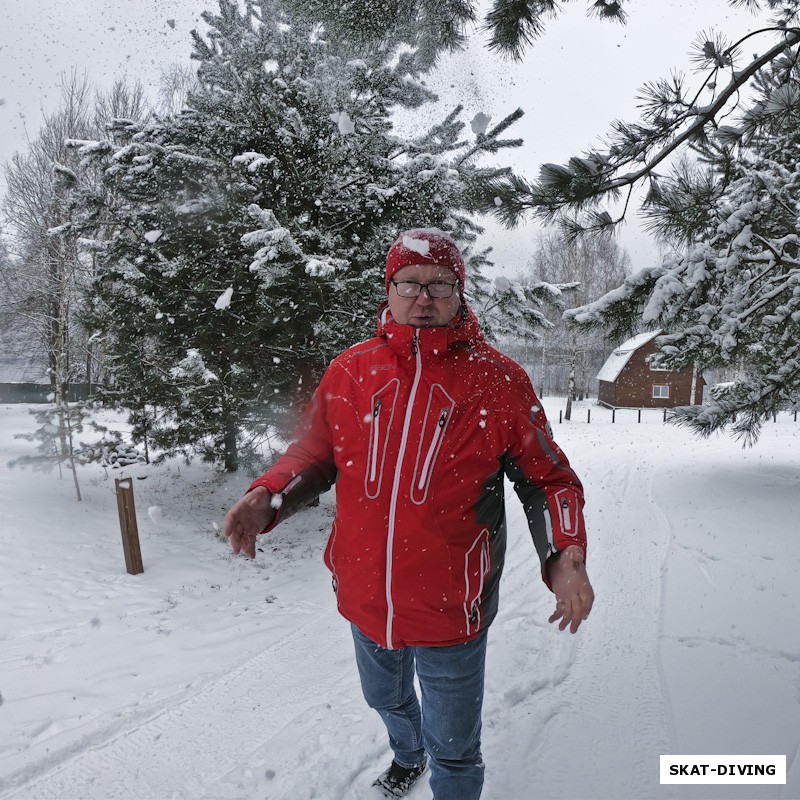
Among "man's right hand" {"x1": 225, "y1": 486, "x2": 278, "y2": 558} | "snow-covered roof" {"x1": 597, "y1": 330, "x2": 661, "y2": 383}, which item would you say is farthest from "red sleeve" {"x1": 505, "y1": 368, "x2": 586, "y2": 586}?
"snow-covered roof" {"x1": 597, "y1": 330, "x2": 661, "y2": 383}

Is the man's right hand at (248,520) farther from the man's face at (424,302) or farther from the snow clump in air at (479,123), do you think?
the snow clump in air at (479,123)

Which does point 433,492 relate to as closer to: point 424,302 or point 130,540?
point 424,302

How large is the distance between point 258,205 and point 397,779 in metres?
5.81

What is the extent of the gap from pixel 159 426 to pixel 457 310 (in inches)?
256

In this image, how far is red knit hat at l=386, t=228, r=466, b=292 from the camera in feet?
5.90

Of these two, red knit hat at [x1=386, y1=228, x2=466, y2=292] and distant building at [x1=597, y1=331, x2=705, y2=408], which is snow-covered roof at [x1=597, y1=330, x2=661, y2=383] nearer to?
distant building at [x1=597, y1=331, x2=705, y2=408]

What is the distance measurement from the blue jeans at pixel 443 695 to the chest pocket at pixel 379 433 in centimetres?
64

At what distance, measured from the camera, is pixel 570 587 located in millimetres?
1571

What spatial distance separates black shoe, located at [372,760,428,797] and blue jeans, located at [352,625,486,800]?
1.15ft

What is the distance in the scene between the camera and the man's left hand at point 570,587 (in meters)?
1.54

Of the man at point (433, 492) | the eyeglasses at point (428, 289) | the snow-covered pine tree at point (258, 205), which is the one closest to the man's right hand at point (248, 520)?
the man at point (433, 492)

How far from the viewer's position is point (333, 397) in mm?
1898

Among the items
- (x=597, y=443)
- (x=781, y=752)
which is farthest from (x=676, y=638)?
(x=597, y=443)

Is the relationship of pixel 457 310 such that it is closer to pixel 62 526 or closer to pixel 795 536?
pixel 795 536
